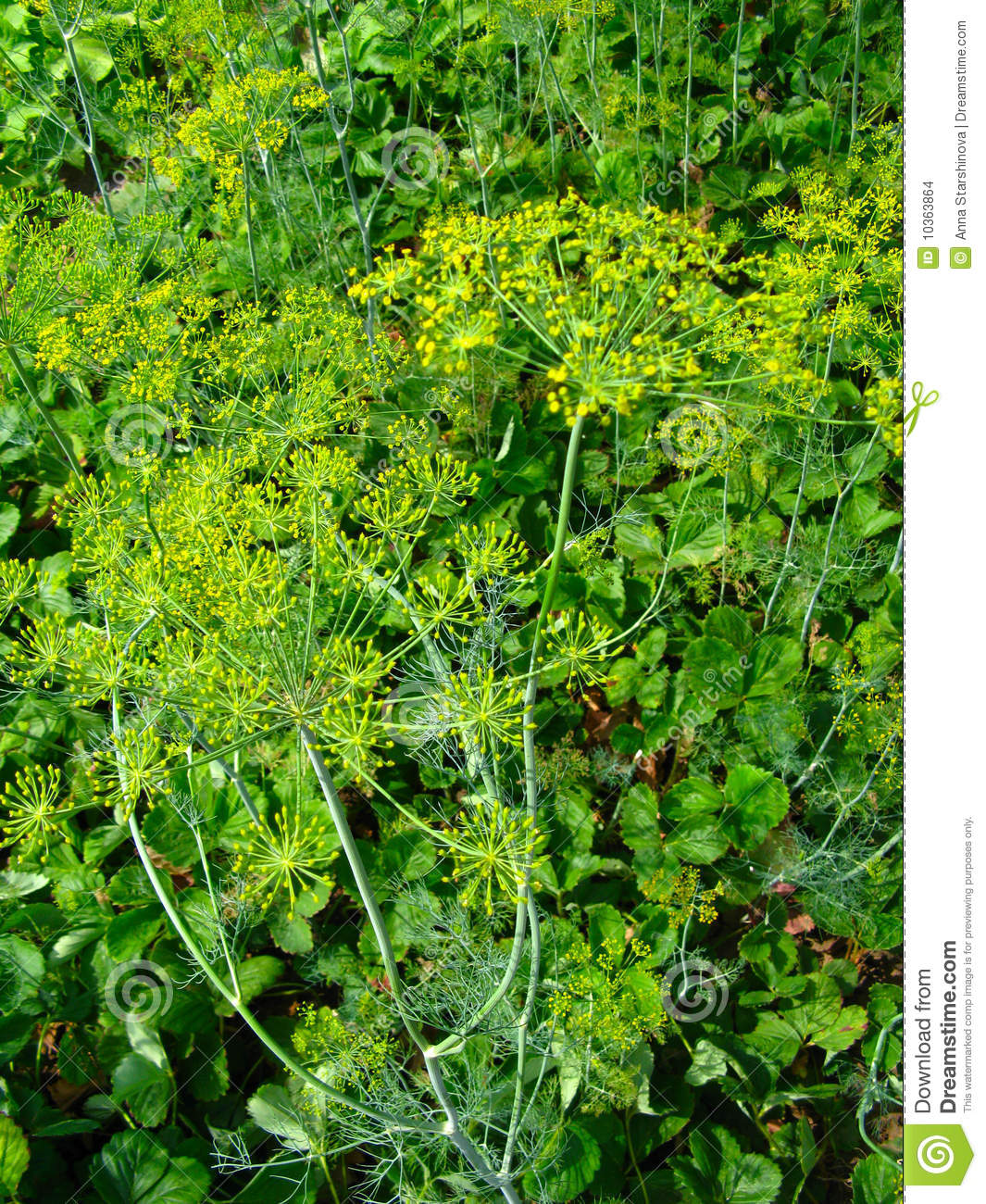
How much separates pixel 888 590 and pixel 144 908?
336cm

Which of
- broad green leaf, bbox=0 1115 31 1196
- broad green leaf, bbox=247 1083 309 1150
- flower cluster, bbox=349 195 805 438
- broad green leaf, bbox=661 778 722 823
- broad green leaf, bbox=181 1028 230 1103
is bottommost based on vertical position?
broad green leaf, bbox=181 1028 230 1103

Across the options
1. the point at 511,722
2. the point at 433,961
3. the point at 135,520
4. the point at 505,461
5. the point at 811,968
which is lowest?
the point at 811,968

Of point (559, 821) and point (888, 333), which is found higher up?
point (888, 333)

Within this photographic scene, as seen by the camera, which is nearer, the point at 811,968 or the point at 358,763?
the point at 358,763

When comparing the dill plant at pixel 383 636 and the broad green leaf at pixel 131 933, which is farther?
the broad green leaf at pixel 131 933

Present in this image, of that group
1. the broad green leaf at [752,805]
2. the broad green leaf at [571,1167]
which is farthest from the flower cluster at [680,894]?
the broad green leaf at [571,1167]

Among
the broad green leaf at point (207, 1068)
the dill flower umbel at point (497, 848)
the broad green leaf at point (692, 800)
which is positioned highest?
the dill flower umbel at point (497, 848)

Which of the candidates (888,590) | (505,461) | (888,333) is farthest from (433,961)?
(888,333)

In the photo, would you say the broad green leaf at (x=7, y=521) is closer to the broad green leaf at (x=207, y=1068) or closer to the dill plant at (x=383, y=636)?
the dill plant at (x=383, y=636)

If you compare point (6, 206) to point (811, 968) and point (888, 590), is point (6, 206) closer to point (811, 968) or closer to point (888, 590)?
point (888, 590)

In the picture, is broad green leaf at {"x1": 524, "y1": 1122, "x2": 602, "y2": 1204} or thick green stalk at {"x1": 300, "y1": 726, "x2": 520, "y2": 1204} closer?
thick green stalk at {"x1": 300, "y1": 726, "x2": 520, "y2": 1204}

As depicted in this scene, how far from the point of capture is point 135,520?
258 cm

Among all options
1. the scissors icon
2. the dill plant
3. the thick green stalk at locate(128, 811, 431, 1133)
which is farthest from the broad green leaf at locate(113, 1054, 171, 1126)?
the scissors icon

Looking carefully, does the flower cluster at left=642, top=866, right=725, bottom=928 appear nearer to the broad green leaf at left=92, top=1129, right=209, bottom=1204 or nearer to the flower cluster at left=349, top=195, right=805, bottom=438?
the broad green leaf at left=92, top=1129, right=209, bottom=1204
